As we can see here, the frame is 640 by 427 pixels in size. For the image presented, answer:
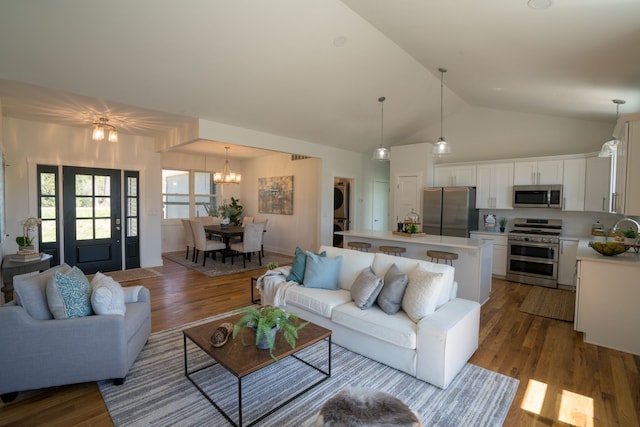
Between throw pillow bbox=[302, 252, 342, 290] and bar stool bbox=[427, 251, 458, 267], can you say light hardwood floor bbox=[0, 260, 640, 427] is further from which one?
throw pillow bbox=[302, 252, 342, 290]

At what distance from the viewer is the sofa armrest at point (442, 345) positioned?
2.34m

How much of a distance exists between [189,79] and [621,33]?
426 cm

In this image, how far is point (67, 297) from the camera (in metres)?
2.28

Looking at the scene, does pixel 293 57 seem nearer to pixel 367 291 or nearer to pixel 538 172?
pixel 367 291

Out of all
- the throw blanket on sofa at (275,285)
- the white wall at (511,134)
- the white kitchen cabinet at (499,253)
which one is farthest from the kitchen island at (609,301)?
the throw blanket on sofa at (275,285)

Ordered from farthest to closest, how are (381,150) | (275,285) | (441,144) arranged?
(381,150), (441,144), (275,285)

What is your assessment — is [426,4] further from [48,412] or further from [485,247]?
[48,412]

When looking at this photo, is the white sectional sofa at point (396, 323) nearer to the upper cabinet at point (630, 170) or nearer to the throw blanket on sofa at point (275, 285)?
the throw blanket on sofa at point (275, 285)

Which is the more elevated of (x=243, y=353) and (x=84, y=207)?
(x=84, y=207)

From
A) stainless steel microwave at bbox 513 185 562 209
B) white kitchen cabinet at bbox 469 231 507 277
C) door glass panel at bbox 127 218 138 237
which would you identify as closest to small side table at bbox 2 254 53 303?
door glass panel at bbox 127 218 138 237

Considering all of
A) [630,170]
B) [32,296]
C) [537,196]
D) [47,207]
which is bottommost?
[32,296]

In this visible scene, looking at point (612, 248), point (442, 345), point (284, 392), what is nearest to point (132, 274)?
point (284, 392)

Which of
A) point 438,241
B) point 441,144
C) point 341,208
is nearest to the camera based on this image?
point 441,144

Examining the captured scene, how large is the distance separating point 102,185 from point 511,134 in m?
7.93
